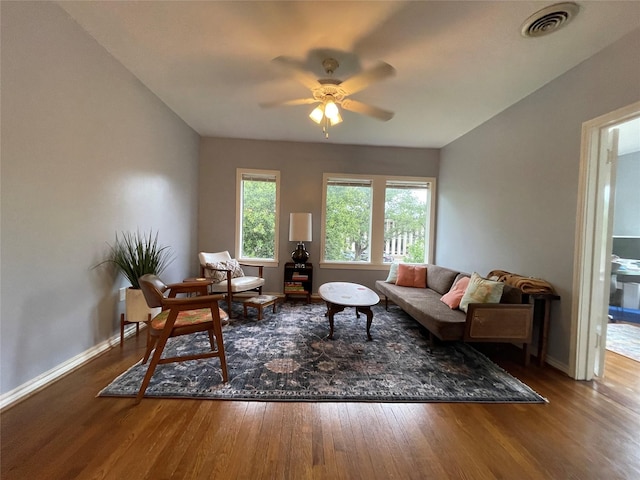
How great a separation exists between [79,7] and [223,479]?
304cm

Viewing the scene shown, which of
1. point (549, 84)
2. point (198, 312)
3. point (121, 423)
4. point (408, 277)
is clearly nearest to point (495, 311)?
point (408, 277)

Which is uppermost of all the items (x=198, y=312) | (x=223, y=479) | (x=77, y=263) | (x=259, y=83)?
(x=259, y=83)

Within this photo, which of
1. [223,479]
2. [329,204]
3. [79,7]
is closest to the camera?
[223,479]

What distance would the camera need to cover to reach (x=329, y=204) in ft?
14.9

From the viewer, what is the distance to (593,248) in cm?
211

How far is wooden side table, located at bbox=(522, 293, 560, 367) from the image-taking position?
2309 millimetres

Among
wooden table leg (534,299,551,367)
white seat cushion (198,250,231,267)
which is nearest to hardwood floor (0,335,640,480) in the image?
wooden table leg (534,299,551,367)

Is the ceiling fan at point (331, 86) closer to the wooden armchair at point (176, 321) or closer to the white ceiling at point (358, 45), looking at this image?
the white ceiling at point (358, 45)

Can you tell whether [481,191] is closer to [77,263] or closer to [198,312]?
[198,312]

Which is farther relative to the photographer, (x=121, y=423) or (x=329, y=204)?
(x=329, y=204)

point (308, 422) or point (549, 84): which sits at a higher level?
point (549, 84)

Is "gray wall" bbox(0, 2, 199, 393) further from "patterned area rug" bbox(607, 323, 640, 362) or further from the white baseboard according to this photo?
"patterned area rug" bbox(607, 323, 640, 362)

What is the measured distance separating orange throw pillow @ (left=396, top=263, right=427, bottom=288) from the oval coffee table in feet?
2.98

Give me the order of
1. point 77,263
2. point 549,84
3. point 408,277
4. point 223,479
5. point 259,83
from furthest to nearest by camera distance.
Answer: point 408,277 → point 259,83 → point 549,84 → point 77,263 → point 223,479
